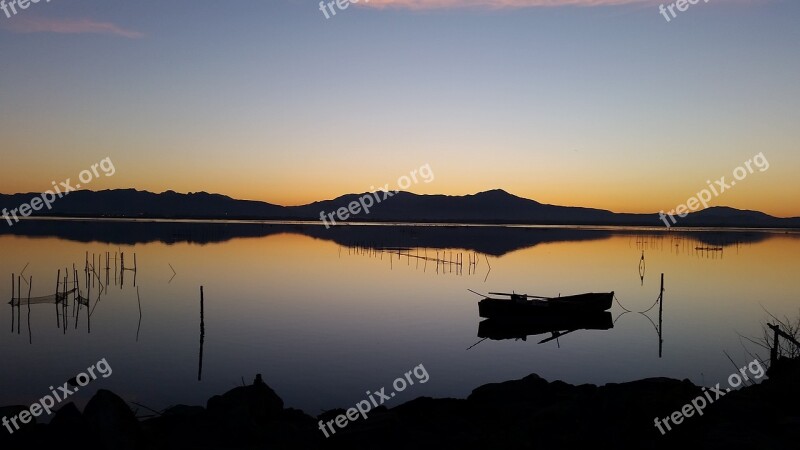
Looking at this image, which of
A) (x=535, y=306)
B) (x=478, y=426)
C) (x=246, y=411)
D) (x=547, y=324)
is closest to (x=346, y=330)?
(x=535, y=306)

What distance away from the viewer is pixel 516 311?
1270 inches

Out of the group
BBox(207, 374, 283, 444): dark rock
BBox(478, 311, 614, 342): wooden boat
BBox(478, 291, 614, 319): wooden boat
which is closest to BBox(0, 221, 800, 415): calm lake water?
BBox(478, 311, 614, 342): wooden boat

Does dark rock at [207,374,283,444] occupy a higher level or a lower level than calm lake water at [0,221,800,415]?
higher

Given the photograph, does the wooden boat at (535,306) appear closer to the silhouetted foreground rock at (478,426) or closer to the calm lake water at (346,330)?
the calm lake water at (346,330)

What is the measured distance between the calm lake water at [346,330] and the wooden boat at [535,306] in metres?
1.25

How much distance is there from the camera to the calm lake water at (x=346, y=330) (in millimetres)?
20172

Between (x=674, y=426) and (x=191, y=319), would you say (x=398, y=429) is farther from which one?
(x=191, y=319)

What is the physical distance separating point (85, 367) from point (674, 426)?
1858 centimetres

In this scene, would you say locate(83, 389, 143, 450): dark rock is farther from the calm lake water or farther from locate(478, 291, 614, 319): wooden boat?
locate(478, 291, 614, 319): wooden boat

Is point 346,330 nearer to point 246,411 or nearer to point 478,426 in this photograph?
point 478,426

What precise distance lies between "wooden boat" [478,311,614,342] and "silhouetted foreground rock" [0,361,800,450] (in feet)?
56.7

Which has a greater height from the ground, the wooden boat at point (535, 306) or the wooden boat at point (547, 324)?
the wooden boat at point (535, 306)

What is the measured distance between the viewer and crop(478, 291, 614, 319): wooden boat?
3184 cm

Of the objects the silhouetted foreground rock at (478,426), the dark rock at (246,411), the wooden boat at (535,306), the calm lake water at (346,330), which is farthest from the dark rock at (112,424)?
the wooden boat at (535,306)
